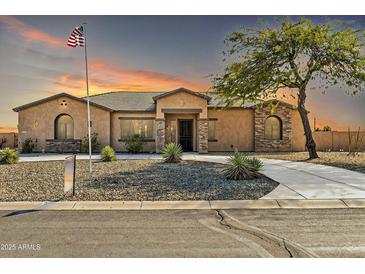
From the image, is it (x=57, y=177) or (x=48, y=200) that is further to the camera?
(x=57, y=177)

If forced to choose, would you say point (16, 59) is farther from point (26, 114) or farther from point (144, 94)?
point (144, 94)

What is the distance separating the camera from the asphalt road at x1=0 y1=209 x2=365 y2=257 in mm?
3895

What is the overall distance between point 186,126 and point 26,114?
1274 centimetres

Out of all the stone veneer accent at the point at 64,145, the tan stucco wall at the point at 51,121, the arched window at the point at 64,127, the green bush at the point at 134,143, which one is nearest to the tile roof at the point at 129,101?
the tan stucco wall at the point at 51,121

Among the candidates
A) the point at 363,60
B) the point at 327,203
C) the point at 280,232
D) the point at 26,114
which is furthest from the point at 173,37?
the point at 26,114

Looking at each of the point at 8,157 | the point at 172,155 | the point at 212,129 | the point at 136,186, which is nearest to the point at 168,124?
the point at 212,129

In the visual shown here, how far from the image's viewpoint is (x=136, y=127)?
21594 mm

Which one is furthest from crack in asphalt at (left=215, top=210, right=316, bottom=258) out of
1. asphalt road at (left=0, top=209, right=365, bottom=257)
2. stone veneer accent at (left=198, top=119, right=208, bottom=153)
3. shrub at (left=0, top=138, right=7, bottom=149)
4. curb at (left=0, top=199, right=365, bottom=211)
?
shrub at (left=0, top=138, right=7, bottom=149)

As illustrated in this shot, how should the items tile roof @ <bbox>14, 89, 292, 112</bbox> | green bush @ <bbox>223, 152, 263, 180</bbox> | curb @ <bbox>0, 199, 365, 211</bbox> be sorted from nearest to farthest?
1. curb @ <bbox>0, 199, 365, 211</bbox>
2. green bush @ <bbox>223, 152, 263, 180</bbox>
3. tile roof @ <bbox>14, 89, 292, 112</bbox>

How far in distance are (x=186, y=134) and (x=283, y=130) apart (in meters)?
7.89

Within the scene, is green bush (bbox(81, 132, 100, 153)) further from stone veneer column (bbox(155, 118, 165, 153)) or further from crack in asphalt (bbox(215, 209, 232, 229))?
crack in asphalt (bbox(215, 209, 232, 229))

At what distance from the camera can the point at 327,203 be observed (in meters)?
6.31

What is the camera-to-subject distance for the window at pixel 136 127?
21.6m

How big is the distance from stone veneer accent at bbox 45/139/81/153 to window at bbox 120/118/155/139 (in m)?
3.57
